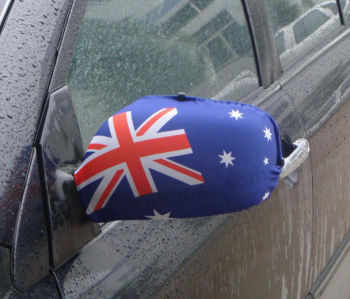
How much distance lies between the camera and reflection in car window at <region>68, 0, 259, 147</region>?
40.4 inches

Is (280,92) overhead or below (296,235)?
overhead

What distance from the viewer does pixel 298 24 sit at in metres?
1.96

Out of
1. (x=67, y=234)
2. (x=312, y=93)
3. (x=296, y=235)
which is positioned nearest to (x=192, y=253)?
(x=67, y=234)

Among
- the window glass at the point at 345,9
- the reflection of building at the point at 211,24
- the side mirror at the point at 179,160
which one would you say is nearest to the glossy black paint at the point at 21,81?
the side mirror at the point at 179,160

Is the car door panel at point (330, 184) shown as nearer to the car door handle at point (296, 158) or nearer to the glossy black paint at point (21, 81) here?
the car door handle at point (296, 158)

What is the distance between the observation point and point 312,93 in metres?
1.71

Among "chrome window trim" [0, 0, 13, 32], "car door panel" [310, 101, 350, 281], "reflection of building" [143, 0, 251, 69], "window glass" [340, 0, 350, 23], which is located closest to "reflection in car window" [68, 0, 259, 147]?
"reflection of building" [143, 0, 251, 69]

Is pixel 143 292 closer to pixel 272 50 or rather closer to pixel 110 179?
pixel 110 179

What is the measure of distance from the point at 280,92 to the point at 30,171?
103 centimetres

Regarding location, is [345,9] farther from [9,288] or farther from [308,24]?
[9,288]

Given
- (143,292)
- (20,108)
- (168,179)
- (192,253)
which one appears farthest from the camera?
(192,253)

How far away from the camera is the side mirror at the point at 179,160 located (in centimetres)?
74

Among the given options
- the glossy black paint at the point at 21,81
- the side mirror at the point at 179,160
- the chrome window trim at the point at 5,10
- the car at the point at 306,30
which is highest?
the chrome window trim at the point at 5,10

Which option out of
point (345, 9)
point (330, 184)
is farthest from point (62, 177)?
point (345, 9)
